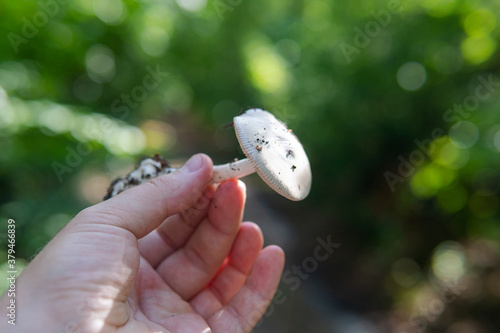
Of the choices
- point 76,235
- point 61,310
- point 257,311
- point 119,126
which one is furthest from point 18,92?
point 257,311

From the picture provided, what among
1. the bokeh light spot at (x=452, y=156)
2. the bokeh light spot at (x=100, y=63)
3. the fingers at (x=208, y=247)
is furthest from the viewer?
the bokeh light spot at (x=100, y=63)

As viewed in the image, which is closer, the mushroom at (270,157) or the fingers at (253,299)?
the mushroom at (270,157)

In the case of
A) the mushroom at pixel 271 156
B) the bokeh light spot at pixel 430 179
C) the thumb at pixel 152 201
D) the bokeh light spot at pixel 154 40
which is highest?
the bokeh light spot at pixel 430 179

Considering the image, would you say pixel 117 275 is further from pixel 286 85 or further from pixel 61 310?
pixel 286 85

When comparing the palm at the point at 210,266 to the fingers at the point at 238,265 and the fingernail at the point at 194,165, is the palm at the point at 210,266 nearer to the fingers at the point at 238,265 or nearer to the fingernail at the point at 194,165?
the fingers at the point at 238,265

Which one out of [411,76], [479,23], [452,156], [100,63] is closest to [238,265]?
[452,156]

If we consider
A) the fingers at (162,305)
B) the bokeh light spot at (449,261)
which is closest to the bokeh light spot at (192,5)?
the fingers at (162,305)

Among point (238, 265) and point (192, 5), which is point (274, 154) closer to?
point (238, 265)
